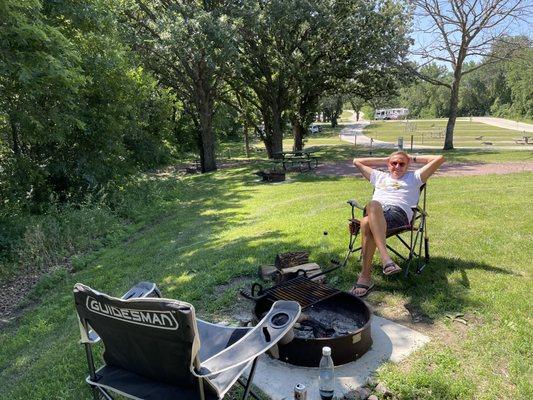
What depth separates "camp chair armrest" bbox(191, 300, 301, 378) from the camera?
1.88 m

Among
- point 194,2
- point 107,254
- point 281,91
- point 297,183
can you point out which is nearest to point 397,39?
point 281,91

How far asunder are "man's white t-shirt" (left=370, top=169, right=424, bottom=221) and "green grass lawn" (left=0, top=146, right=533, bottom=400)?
0.74 meters

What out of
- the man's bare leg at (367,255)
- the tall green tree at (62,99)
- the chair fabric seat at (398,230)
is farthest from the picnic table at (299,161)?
the man's bare leg at (367,255)

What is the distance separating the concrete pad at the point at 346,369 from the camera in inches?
106

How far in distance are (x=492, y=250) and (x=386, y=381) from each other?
9.33ft

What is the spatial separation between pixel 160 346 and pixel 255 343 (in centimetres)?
47

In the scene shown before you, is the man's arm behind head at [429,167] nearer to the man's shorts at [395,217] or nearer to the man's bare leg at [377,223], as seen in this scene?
the man's shorts at [395,217]

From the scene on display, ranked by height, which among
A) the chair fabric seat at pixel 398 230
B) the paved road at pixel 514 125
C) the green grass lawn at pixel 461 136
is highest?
the chair fabric seat at pixel 398 230

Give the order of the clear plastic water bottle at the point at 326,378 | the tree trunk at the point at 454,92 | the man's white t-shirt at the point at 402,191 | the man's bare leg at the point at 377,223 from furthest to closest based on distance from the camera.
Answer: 1. the tree trunk at the point at 454,92
2. the man's white t-shirt at the point at 402,191
3. the man's bare leg at the point at 377,223
4. the clear plastic water bottle at the point at 326,378

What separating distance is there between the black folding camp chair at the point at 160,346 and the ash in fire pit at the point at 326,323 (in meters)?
0.99

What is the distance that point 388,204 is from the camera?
4.29m

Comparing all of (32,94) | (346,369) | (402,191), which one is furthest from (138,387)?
(32,94)

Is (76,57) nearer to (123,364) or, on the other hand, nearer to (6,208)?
(6,208)

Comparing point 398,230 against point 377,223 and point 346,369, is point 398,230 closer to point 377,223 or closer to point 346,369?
point 377,223
